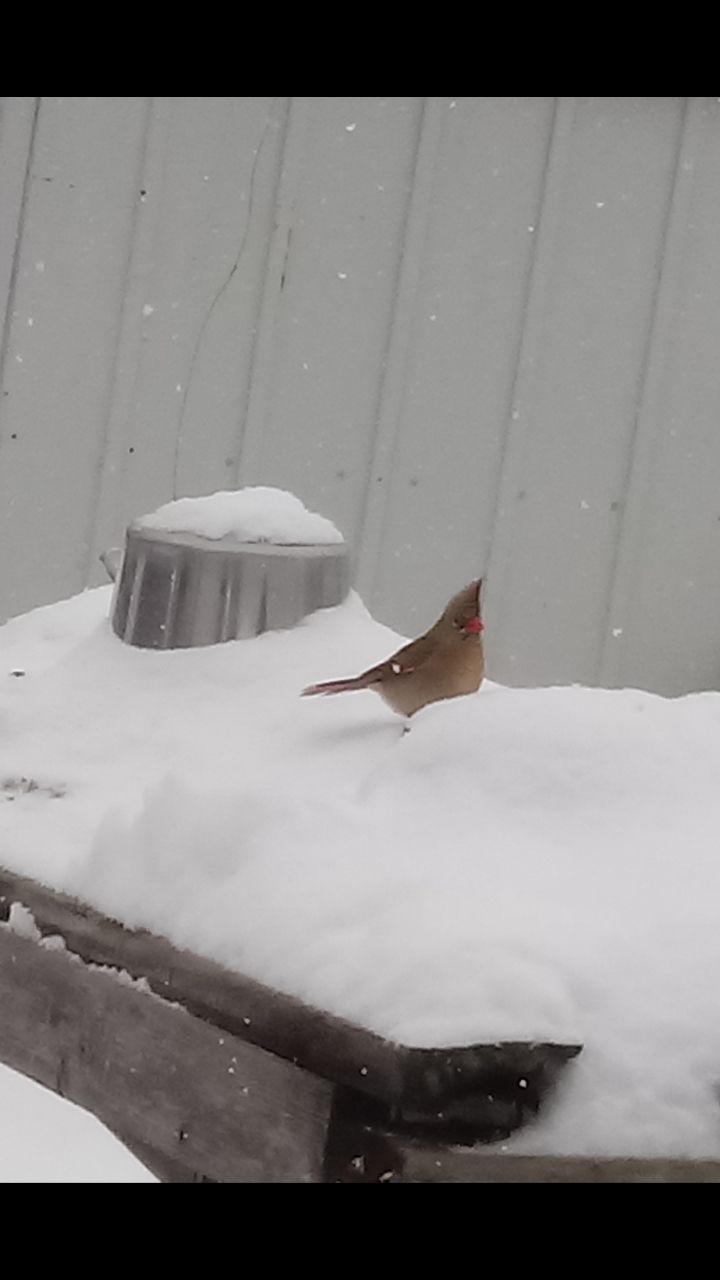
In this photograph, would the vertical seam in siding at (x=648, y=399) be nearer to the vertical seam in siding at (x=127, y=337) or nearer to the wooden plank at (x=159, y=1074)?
the vertical seam in siding at (x=127, y=337)

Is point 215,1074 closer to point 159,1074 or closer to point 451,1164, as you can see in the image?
point 159,1074

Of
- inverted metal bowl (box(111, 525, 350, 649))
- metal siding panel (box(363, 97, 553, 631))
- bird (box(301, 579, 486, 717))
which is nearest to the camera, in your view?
bird (box(301, 579, 486, 717))

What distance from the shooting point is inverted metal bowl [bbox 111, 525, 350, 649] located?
110cm

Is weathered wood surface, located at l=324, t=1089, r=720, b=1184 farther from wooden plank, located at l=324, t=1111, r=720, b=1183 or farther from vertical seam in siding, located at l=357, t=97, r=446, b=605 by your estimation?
vertical seam in siding, located at l=357, t=97, r=446, b=605

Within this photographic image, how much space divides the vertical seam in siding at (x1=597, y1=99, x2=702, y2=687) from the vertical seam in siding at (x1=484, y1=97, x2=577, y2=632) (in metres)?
0.20

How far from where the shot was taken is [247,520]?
1.15 m

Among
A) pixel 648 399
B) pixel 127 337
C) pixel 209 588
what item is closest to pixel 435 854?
pixel 209 588

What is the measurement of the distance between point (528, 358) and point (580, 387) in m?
0.11

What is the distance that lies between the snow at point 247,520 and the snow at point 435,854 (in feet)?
0.46

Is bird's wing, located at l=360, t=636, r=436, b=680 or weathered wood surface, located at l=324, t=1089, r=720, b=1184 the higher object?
bird's wing, located at l=360, t=636, r=436, b=680

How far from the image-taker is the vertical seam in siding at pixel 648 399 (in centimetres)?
221

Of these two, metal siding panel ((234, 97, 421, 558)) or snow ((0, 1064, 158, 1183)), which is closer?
snow ((0, 1064, 158, 1183))

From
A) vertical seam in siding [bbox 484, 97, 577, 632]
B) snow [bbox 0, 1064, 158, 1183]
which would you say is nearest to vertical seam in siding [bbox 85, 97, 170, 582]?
vertical seam in siding [bbox 484, 97, 577, 632]
